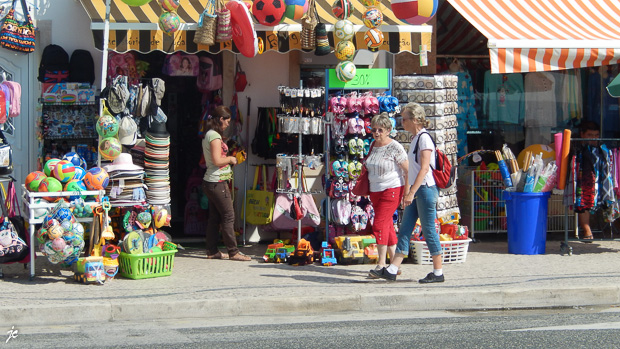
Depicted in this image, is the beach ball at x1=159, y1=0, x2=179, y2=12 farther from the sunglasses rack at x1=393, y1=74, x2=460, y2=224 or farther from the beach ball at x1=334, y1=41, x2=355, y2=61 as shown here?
the sunglasses rack at x1=393, y1=74, x2=460, y2=224

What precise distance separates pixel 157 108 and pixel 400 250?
322 cm

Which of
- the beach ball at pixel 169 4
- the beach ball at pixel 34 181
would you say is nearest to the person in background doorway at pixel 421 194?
the beach ball at pixel 169 4

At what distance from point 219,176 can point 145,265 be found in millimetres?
1448

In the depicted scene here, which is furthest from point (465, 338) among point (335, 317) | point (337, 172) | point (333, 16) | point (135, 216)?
point (333, 16)

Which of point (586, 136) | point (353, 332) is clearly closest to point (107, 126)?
point (353, 332)

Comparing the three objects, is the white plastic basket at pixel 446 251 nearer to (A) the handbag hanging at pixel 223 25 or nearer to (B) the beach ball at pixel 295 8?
(B) the beach ball at pixel 295 8

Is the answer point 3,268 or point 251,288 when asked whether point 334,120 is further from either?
point 3,268

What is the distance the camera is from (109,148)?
9.08 metres

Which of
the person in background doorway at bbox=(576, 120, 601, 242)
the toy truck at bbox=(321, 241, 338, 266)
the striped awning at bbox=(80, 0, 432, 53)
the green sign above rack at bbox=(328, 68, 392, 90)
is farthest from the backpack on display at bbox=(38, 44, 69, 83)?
the person in background doorway at bbox=(576, 120, 601, 242)

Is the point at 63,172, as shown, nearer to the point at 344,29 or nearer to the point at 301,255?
the point at 301,255

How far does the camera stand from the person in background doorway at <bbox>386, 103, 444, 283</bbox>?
334 inches

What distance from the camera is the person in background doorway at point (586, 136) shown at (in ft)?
38.7

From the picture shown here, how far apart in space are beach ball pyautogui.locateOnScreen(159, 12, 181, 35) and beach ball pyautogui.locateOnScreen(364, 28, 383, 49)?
2231 mm

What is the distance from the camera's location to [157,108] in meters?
9.63
